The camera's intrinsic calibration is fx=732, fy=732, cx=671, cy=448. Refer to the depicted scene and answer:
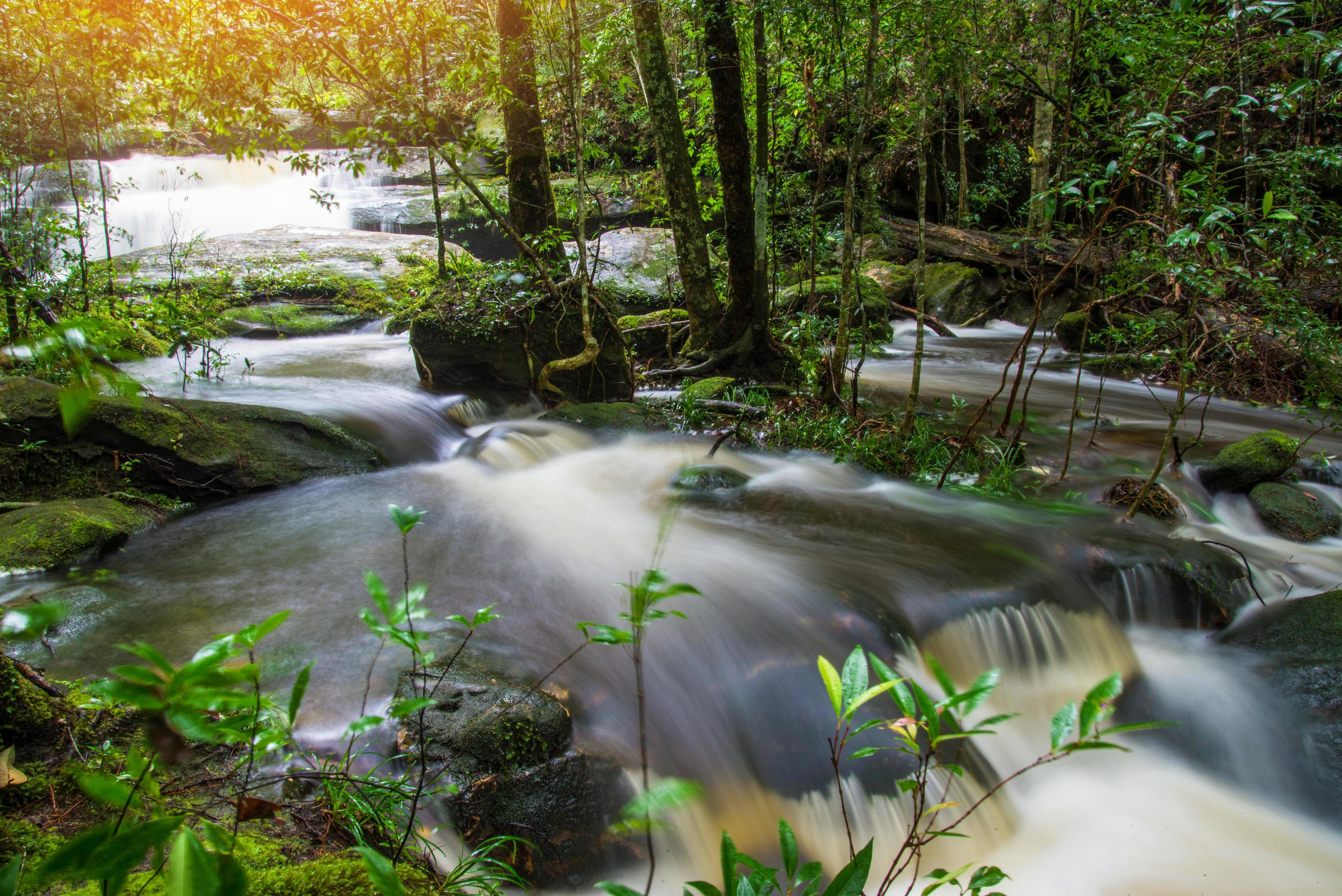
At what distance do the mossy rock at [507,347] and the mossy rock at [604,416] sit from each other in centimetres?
49

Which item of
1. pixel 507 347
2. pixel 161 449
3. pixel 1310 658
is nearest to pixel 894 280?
pixel 507 347

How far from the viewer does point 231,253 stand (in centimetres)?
1205

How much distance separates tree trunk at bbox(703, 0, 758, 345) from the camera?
6996 mm

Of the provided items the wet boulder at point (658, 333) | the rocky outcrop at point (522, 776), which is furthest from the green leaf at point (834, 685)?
the wet boulder at point (658, 333)

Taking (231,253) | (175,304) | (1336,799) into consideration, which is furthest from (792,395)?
(231,253)

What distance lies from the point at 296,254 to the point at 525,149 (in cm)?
645

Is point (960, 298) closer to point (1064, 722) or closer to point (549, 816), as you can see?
point (549, 816)

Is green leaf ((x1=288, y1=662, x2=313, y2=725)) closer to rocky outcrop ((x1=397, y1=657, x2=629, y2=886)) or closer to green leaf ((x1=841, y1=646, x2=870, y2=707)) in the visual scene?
green leaf ((x1=841, y1=646, x2=870, y2=707))

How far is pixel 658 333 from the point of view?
9.46 m

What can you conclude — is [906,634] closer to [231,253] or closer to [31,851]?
[31,851]

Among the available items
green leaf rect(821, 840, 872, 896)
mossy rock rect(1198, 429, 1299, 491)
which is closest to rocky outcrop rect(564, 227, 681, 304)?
mossy rock rect(1198, 429, 1299, 491)

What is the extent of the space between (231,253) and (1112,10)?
40.7ft

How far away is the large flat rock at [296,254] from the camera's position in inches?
442

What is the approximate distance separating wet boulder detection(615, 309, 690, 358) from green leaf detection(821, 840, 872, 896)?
8.13 m
